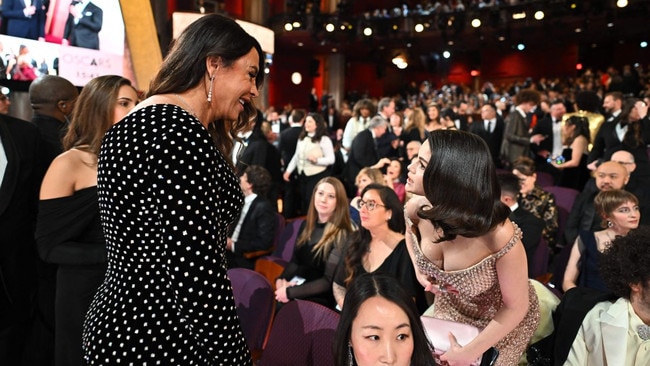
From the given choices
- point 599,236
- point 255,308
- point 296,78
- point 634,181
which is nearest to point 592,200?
point 634,181

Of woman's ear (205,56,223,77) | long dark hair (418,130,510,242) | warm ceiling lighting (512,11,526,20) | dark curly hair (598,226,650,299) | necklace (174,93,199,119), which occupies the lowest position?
dark curly hair (598,226,650,299)


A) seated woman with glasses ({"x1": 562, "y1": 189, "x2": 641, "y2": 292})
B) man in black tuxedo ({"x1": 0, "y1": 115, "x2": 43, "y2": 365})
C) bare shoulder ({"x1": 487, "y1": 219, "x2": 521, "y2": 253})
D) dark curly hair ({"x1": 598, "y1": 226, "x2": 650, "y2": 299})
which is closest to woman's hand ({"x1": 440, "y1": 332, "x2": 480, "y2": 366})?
bare shoulder ({"x1": 487, "y1": 219, "x2": 521, "y2": 253})

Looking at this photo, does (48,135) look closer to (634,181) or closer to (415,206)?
(415,206)

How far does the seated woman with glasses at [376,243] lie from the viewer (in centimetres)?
298

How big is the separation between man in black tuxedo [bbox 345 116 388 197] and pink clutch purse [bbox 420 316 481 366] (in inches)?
191

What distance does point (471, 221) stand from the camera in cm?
148

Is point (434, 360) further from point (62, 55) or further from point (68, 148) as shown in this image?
point (62, 55)

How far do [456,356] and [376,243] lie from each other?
144 centimetres

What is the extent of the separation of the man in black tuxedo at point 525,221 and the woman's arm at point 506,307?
5.79ft

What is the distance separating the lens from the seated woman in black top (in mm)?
3291

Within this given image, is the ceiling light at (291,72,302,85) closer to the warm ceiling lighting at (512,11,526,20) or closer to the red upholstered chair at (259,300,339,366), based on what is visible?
the warm ceiling lighting at (512,11,526,20)

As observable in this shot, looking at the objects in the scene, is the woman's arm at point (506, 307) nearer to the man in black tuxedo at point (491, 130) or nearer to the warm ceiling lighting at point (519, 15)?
the man in black tuxedo at point (491, 130)

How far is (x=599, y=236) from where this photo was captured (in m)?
3.20

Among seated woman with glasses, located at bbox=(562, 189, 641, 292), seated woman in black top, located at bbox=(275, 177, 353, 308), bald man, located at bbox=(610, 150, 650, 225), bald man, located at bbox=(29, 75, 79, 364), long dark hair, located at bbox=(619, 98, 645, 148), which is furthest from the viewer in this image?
long dark hair, located at bbox=(619, 98, 645, 148)
